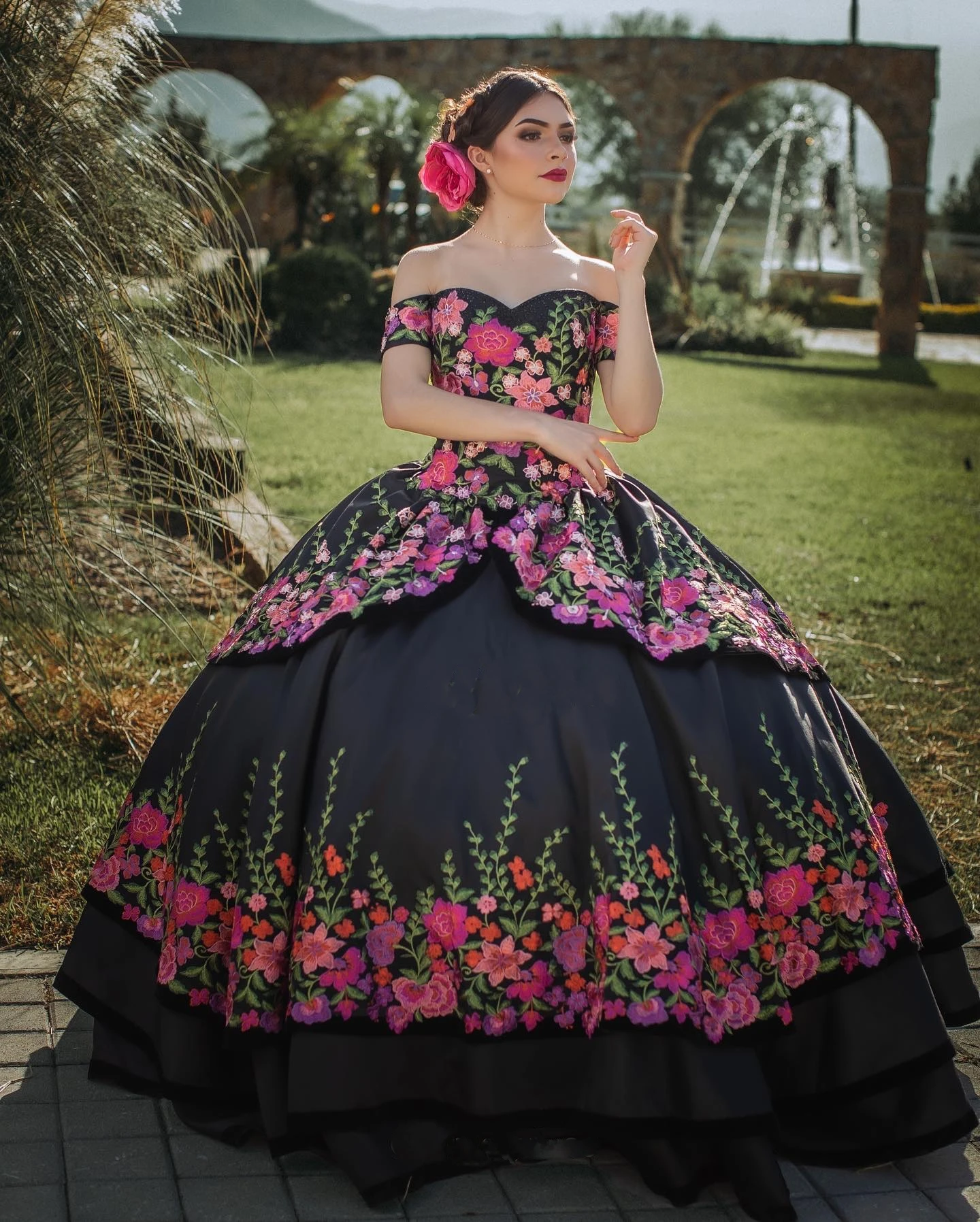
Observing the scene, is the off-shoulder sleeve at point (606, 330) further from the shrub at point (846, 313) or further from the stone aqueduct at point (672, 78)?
the shrub at point (846, 313)

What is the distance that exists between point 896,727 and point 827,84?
57.4 feet

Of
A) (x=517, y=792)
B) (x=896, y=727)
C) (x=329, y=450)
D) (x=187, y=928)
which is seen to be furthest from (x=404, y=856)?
(x=329, y=450)

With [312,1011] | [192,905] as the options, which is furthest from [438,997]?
[192,905]

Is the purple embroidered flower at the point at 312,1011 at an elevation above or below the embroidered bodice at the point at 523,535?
below

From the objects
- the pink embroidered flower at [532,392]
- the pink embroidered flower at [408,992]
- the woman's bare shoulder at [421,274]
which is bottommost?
the pink embroidered flower at [408,992]

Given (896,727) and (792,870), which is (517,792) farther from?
(896,727)

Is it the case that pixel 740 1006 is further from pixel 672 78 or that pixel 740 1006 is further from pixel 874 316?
pixel 874 316

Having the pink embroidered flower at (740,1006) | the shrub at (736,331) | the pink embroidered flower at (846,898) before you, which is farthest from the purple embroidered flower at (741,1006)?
the shrub at (736,331)

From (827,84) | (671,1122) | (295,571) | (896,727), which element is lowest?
(896,727)

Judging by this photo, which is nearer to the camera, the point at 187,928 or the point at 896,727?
the point at 187,928

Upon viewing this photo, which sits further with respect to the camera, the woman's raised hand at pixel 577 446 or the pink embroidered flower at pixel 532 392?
the pink embroidered flower at pixel 532 392

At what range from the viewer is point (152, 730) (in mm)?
4445

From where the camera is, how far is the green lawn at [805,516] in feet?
13.4

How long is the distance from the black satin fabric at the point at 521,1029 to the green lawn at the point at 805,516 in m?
1.16
